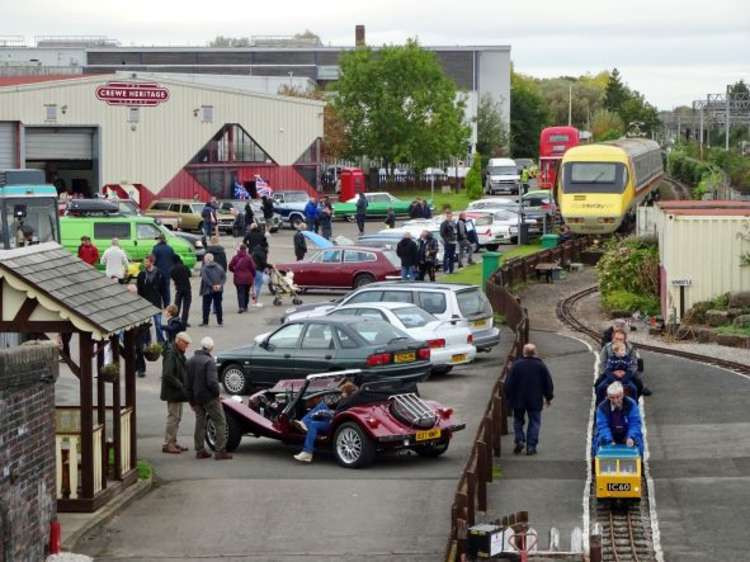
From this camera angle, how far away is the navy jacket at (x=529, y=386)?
66.6 feet

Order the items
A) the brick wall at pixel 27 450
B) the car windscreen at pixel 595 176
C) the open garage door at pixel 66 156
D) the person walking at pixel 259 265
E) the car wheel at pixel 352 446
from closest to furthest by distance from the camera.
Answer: the brick wall at pixel 27 450 < the car wheel at pixel 352 446 < the person walking at pixel 259 265 < the car windscreen at pixel 595 176 < the open garage door at pixel 66 156

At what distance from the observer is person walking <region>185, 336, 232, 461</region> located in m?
20.0

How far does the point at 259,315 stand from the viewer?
35969 millimetres

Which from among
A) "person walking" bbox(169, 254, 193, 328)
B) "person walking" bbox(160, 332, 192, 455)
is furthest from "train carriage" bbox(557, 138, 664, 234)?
"person walking" bbox(160, 332, 192, 455)

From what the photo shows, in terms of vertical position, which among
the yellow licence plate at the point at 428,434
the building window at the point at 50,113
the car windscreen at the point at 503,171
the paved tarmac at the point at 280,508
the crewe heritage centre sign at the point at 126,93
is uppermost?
the crewe heritage centre sign at the point at 126,93

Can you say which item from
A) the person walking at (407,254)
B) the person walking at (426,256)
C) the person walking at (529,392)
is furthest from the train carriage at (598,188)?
the person walking at (529,392)

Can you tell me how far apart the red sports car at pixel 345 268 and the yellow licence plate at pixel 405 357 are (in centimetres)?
1393

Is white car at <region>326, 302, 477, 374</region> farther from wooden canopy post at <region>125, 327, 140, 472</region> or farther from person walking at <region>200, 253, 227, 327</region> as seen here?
wooden canopy post at <region>125, 327, 140, 472</region>

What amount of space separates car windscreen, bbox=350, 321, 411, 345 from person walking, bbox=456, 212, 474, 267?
805 inches

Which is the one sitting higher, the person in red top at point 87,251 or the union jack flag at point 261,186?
the union jack flag at point 261,186

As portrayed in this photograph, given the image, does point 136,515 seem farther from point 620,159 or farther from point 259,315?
point 620,159

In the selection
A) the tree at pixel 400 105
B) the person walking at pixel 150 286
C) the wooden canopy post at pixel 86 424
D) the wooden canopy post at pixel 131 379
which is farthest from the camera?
the tree at pixel 400 105

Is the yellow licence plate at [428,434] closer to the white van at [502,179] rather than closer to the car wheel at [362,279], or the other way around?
the car wheel at [362,279]

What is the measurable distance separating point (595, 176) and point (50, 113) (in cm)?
2421
